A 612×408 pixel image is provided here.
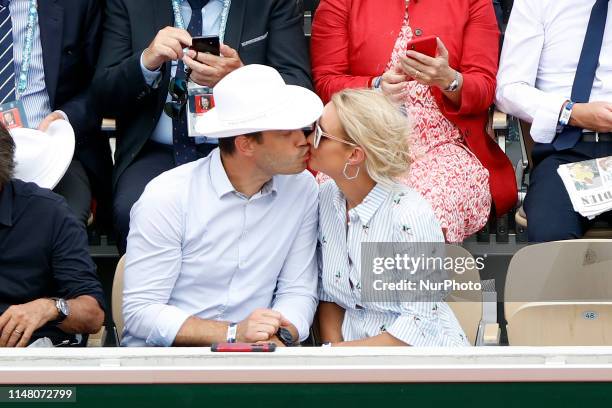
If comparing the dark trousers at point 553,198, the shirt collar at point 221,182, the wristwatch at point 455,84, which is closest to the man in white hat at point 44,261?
the shirt collar at point 221,182

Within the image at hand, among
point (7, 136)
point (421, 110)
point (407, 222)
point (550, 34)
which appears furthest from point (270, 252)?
point (550, 34)

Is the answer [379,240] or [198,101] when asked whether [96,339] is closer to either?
[198,101]

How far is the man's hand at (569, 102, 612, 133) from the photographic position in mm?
4301

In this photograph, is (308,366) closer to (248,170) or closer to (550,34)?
(248,170)

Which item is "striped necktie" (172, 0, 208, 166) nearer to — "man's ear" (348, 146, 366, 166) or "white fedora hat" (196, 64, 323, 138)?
"white fedora hat" (196, 64, 323, 138)

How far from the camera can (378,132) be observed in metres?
3.39

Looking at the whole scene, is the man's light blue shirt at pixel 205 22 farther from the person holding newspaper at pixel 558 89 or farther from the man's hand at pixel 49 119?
the person holding newspaper at pixel 558 89

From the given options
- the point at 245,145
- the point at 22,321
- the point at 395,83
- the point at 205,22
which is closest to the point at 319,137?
the point at 245,145

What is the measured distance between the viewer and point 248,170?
352 cm

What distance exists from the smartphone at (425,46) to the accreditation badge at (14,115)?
151 cm

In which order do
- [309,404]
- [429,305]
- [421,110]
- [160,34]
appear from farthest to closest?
[421,110]
[160,34]
[429,305]
[309,404]

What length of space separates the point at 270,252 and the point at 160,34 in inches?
41.5

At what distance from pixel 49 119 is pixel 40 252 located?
102cm

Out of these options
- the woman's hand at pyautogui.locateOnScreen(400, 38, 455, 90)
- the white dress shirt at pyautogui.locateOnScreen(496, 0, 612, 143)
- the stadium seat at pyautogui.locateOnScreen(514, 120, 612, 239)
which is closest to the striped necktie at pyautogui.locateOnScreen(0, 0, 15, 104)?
the woman's hand at pyautogui.locateOnScreen(400, 38, 455, 90)
